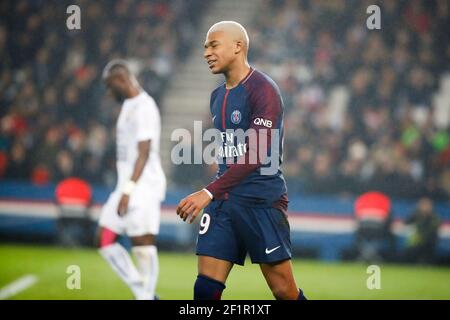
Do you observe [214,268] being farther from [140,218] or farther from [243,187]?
[140,218]

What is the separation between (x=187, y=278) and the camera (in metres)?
11.4

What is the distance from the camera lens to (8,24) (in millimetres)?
16781

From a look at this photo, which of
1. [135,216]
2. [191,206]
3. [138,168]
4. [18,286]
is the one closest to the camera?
[191,206]

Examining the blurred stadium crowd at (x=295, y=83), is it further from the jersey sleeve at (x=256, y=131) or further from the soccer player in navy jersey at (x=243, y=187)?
the jersey sleeve at (x=256, y=131)

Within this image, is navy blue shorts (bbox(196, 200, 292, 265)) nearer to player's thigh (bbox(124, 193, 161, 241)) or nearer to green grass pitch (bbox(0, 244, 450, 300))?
player's thigh (bbox(124, 193, 161, 241))

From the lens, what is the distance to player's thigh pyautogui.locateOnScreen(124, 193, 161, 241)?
26.8 feet

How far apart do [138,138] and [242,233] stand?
8.24 feet

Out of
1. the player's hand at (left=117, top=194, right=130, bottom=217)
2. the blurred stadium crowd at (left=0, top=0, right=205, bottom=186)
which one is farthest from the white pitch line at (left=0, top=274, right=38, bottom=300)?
the blurred stadium crowd at (left=0, top=0, right=205, bottom=186)

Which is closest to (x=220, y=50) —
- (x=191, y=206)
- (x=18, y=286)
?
(x=191, y=206)
